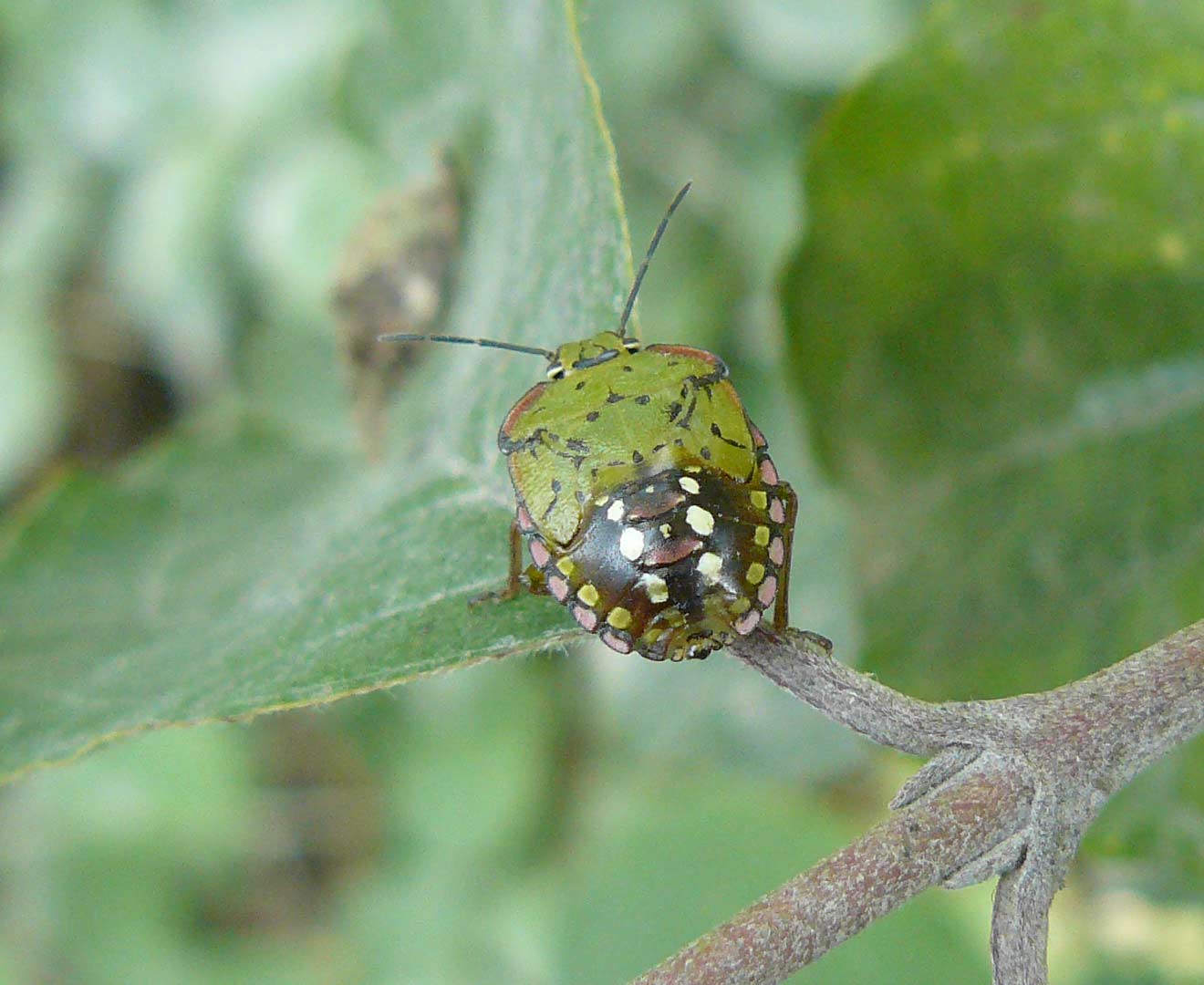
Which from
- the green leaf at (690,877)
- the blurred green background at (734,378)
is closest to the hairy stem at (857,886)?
the blurred green background at (734,378)

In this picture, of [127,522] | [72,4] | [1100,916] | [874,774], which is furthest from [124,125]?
[1100,916]

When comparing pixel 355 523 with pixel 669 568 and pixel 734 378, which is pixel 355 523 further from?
pixel 734 378

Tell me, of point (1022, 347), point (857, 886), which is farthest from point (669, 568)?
point (1022, 347)

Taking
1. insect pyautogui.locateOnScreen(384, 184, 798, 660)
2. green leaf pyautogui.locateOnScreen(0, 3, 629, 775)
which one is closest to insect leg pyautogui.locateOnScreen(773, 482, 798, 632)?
insect pyautogui.locateOnScreen(384, 184, 798, 660)

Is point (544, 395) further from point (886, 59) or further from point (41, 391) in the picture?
point (41, 391)

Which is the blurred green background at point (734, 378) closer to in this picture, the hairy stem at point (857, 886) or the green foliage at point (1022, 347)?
the green foliage at point (1022, 347)
